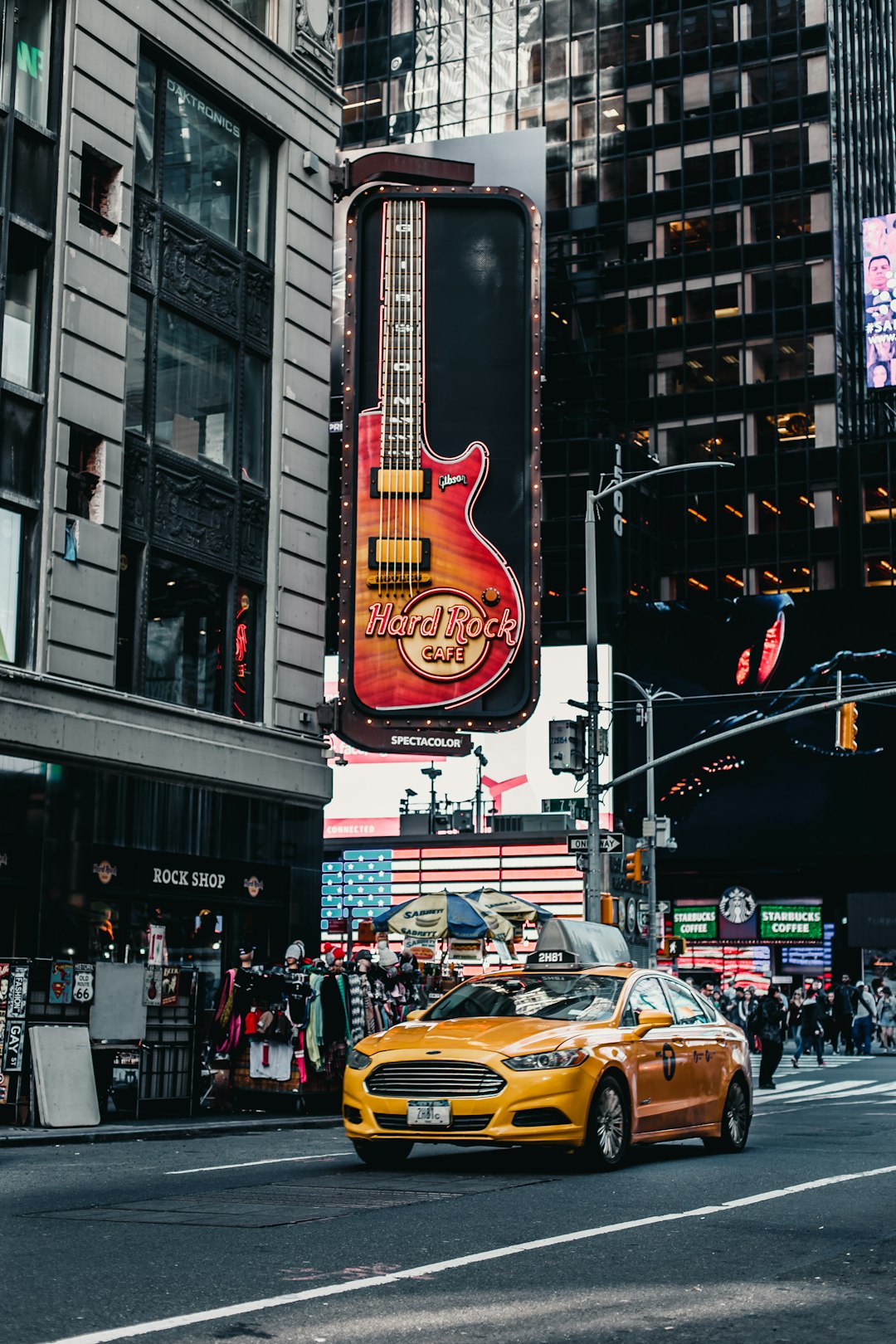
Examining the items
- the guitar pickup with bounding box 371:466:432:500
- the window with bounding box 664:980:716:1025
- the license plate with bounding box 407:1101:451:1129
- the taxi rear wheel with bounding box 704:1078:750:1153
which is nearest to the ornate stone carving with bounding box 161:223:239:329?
the guitar pickup with bounding box 371:466:432:500

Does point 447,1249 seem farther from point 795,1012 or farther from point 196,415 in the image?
point 795,1012

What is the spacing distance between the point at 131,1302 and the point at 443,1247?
212cm

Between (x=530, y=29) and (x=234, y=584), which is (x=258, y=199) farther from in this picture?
(x=530, y=29)

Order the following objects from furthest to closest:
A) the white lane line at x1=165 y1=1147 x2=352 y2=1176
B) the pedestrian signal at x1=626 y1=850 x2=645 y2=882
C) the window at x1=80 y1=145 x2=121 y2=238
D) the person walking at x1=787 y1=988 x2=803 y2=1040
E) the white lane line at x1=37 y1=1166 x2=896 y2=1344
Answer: the person walking at x1=787 y1=988 x2=803 y2=1040 → the pedestrian signal at x1=626 y1=850 x2=645 y2=882 → the window at x1=80 y1=145 x2=121 y2=238 → the white lane line at x1=165 y1=1147 x2=352 y2=1176 → the white lane line at x1=37 y1=1166 x2=896 y2=1344

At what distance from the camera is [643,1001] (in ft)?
47.5

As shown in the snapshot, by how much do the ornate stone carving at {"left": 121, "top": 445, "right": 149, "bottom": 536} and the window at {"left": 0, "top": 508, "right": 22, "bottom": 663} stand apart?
2025 millimetres

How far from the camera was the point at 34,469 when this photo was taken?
22016 millimetres

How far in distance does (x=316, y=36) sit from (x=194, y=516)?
372 inches

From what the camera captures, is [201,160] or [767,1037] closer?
[201,160]

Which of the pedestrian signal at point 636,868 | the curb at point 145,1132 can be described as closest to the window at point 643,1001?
the curb at point 145,1132

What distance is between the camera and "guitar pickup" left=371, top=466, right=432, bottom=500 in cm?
2933

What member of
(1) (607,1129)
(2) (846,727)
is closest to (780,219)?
(2) (846,727)

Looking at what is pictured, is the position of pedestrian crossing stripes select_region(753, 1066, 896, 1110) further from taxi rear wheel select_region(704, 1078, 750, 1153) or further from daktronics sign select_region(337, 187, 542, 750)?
taxi rear wheel select_region(704, 1078, 750, 1153)

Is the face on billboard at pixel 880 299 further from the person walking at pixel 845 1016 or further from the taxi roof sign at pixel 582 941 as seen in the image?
the taxi roof sign at pixel 582 941
